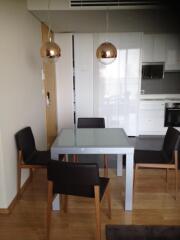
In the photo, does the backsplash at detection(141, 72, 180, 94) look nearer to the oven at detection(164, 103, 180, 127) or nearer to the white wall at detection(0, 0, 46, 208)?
the oven at detection(164, 103, 180, 127)

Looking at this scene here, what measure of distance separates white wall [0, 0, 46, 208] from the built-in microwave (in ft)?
8.57

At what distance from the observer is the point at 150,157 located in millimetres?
2510

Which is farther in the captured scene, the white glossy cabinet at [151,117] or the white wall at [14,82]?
the white glossy cabinet at [151,117]

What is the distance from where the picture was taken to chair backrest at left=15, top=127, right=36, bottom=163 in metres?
2.36

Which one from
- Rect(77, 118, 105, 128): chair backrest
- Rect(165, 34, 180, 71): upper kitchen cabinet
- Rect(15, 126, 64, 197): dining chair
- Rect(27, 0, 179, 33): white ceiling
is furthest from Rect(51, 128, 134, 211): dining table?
Rect(165, 34, 180, 71): upper kitchen cabinet

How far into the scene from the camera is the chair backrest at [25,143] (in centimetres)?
236

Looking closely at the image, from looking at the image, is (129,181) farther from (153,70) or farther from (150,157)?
(153,70)

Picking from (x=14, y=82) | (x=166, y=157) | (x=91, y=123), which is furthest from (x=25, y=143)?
(x=166, y=157)

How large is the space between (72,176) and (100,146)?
0.54 metres

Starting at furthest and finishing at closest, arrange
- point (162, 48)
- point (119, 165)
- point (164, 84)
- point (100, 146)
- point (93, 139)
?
point (164, 84) → point (162, 48) → point (119, 165) → point (93, 139) → point (100, 146)

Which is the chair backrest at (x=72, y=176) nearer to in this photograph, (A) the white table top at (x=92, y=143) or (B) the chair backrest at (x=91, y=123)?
(A) the white table top at (x=92, y=143)

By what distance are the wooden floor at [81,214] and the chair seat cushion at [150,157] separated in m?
0.42

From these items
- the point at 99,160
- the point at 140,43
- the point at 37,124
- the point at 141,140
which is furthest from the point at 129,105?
the point at 37,124

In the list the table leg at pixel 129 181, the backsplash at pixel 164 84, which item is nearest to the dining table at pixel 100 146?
the table leg at pixel 129 181
